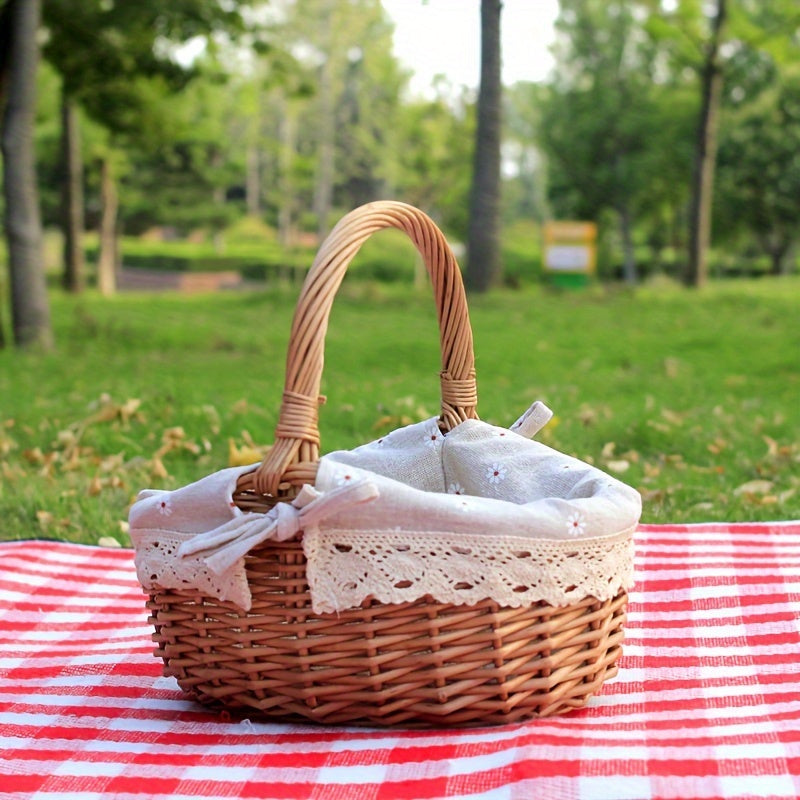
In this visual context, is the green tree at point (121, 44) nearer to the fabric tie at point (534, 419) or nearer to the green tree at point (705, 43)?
the green tree at point (705, 43)

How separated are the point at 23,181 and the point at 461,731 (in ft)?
22.0

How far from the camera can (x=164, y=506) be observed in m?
1.72

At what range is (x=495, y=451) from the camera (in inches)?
82.8

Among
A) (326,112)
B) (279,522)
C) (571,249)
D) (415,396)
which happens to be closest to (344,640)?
(279,522)

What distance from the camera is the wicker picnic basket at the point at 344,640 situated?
1589mm

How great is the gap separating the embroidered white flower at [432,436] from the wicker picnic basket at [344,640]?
55 cm

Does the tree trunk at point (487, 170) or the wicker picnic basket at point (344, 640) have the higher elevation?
the tree trunk at point (487, 170)

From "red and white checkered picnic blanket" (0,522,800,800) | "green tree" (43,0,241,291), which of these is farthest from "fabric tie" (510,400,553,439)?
"green tree" (43,0,241,291)

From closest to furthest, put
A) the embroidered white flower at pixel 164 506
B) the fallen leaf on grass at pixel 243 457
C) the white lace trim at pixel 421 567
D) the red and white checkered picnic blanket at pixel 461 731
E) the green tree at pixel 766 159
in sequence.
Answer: the red and white checkered picnic blanket at pixel 461 731 → the white lace trim at pixel 421 567 → the embroidered white flower at pixel 164 506 → the fallen leaf on grass at pixel 243 457 → the green tree at pixel 766 159

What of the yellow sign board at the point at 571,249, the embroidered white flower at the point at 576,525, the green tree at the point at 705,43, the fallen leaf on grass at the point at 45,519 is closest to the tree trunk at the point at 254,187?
the yellow sign board at the point at 571,249

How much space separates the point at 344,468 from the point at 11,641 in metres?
1.15

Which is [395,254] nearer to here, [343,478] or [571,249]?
[571,249]

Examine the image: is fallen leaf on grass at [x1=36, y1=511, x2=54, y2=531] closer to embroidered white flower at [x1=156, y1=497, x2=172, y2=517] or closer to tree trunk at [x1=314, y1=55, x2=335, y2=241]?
embroidered white flower at [x1=156, y1=497, x2=172, y2=517]

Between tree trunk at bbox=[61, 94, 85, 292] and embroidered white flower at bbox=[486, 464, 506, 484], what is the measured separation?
12858 mm
